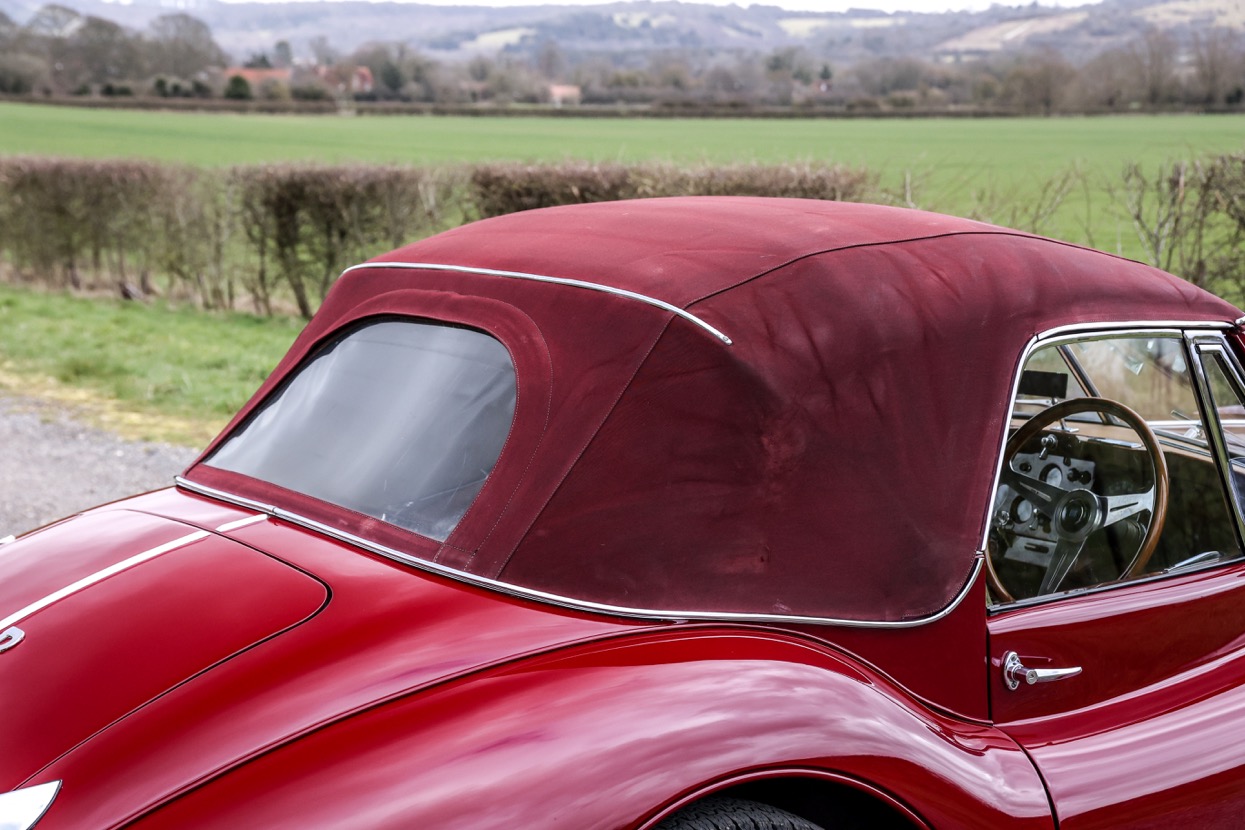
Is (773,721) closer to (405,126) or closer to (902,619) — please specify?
(902,619)

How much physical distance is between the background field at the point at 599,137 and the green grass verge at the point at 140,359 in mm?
20134

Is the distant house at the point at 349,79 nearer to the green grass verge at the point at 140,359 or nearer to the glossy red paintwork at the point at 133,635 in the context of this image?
the green grass verge at the point at 140,359

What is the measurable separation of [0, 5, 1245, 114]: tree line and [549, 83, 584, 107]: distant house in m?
0.30

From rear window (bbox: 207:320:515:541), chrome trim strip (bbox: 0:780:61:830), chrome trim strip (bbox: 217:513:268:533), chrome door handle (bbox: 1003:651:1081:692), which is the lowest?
chrome door handle (bbox: 1003:651:1081:692)

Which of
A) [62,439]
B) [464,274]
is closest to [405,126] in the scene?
[62,439]

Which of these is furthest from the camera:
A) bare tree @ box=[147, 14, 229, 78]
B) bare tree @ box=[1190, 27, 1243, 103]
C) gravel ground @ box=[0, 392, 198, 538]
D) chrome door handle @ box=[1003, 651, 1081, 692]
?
bare tree @ box=[147, 14, 229, 78]

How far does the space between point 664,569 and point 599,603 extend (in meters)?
0.12

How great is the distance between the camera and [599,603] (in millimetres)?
1861

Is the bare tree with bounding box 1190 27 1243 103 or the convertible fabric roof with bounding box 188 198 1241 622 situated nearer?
the convertible fabric roof with bounding box 188 198 1241 622

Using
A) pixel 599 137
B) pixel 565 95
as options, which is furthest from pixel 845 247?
pixel 565 95

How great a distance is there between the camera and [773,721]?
5.76ft

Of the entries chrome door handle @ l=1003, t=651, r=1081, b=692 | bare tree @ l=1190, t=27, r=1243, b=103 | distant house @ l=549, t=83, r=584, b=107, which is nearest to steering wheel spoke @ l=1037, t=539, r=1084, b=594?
chrome door handle @ l=1003, t=651, r=1081, b=692

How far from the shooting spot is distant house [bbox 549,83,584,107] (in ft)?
320

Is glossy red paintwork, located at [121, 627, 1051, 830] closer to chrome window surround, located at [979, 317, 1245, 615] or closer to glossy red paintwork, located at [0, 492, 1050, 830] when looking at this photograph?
glossy red paintwork, located at [0, 492, 1050, 830]
